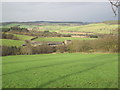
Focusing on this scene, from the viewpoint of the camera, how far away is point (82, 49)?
4147cm

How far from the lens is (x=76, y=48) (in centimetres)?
4200

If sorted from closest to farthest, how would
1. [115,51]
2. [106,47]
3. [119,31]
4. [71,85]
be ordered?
[71,85] → [119,31] → [115,51] → [106,47]

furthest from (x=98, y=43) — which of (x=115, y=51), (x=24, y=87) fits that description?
(x=24, y=87)

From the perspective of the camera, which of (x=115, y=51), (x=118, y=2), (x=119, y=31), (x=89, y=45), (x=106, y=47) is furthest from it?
(x=89, y=45)

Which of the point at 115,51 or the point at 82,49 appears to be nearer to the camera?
the point at 115,51

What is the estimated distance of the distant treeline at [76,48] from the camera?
3509cm

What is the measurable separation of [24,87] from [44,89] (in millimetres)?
1021

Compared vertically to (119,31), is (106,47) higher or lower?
lower

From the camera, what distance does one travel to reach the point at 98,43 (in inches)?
1501

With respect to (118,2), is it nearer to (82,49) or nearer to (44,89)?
(44,89)

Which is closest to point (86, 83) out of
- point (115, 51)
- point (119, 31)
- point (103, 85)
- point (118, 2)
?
point (103, 85)

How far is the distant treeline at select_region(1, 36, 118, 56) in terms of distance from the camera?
115 feet

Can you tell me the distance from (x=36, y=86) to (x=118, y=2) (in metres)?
5.29

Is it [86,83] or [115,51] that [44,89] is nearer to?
[86,83]
